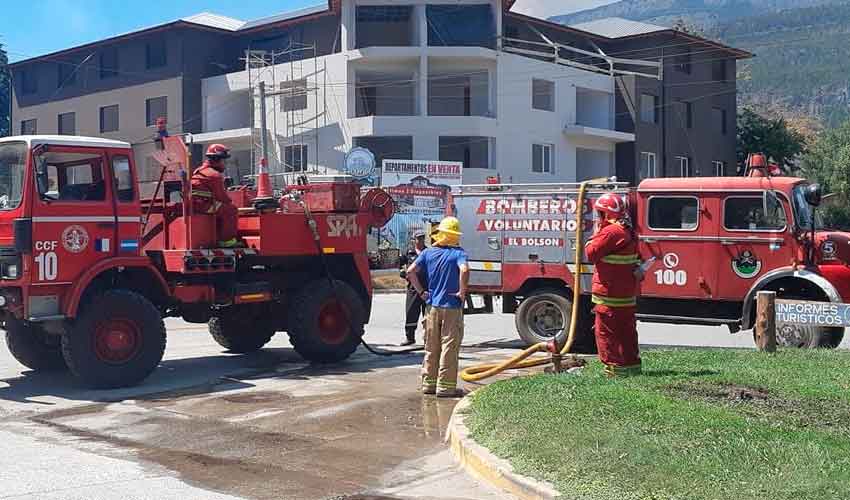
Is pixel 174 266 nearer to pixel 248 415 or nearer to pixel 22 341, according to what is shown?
pixel 22 341

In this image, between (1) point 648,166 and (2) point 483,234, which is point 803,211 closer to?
(2) point 483,234

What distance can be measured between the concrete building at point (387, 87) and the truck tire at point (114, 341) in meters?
29.4

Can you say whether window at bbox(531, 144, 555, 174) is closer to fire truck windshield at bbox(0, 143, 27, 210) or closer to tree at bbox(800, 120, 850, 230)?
tree at bbox(800, 120, 850, 230)

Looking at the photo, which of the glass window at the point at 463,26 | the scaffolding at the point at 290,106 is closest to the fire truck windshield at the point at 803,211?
the scaffolding at the point at 290,106

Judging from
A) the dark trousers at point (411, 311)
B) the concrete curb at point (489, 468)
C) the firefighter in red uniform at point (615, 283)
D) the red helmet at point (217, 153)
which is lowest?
the concrete curb at point (489, 468)

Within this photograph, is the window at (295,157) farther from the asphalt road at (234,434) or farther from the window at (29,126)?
the asphalt road at (234,434)

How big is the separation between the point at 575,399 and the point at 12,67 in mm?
54007

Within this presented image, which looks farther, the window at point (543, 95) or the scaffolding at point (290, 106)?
the window at point (543, 95)

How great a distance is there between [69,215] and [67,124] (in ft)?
145

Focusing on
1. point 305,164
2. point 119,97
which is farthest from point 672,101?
point 119,97

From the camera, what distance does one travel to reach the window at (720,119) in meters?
53.9

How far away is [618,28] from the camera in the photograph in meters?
52.1

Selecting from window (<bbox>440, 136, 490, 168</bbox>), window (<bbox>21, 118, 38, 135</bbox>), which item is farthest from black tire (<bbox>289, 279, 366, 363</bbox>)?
window (<bbox>21, 118, 38, 135</bbox>)

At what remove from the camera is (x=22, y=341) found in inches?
487
